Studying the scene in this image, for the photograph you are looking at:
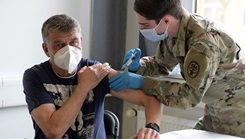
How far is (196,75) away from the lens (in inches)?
59.6

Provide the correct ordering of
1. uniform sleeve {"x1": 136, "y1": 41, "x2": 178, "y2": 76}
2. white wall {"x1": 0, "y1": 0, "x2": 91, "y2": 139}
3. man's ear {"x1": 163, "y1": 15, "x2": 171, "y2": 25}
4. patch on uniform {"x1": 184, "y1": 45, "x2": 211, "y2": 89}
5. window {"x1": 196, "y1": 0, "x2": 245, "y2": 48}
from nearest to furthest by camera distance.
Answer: patch on uniform {"x1": 184, "y1": 45, "x2": 211, "y2": 89}
man's ear {"x1": 163, "y1": 15, "x2": 171, "y2": 25}
uniform sleeve {"x1": 136, "y1": 41, "x2": 178, "y2": 76}
white wall {"x1": 0, "y1": 0, "x2": 91, "y2": 139}
window {"x1": 196, "y1": 0, "x2": 245, "y2": 48}

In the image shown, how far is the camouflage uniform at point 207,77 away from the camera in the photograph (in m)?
1.53

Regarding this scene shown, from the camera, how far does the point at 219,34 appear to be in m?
1.62

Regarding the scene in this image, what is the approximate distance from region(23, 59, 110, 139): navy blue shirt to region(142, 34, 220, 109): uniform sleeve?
0.39m

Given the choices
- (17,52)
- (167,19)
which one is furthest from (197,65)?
(17,52)

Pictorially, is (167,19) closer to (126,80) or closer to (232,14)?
(126,80)

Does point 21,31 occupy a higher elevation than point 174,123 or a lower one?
higher

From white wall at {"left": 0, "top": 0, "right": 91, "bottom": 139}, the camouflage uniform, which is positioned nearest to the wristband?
the camouflage uniform

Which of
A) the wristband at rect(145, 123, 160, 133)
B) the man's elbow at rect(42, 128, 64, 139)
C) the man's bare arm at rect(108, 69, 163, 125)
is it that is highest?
the man's bare arm at rect(108, 69, 163, 125)

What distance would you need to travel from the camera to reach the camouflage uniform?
153 centimetres

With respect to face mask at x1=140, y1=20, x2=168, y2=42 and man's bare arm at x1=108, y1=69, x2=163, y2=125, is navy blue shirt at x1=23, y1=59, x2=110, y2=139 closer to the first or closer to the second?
man's bare arm at x1=108, y1=69, x2=163, y2=125

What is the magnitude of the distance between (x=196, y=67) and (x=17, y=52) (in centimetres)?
158

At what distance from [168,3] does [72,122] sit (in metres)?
0.71

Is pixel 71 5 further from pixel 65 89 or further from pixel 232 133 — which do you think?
pixel 232 133
